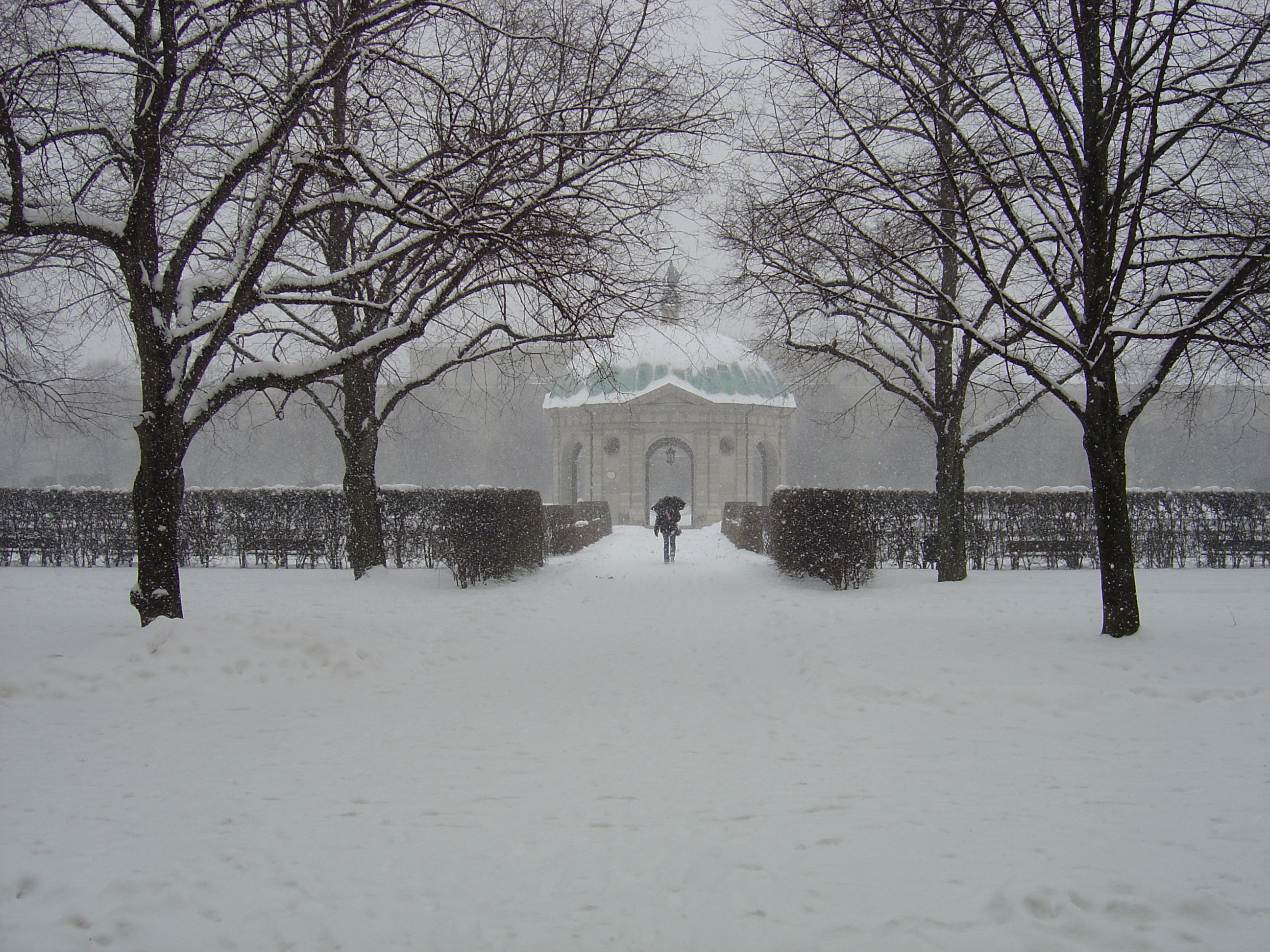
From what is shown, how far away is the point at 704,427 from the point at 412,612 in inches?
1148

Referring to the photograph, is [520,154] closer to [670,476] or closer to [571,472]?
[571,472]

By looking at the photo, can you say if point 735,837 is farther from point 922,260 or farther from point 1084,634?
point 922,260

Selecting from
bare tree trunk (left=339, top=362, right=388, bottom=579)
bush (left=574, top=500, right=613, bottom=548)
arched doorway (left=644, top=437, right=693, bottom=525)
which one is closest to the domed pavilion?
bush (left=574, top=500, right=613, bottom=548)

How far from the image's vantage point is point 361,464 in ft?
41.6

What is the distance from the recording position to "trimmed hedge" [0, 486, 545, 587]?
1538 cm

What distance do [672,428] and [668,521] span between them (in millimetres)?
20284

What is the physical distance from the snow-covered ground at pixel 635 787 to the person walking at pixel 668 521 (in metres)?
9.11

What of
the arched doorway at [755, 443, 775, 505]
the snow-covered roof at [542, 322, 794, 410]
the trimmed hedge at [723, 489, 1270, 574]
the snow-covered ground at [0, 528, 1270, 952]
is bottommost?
the snow-covered ground at [0, 528, 1270, 952]

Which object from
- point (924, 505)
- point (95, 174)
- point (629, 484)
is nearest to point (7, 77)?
point (95, 174)

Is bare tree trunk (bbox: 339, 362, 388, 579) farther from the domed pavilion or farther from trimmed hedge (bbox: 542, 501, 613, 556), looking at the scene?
the domed pavilion

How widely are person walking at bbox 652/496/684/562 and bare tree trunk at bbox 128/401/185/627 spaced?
435 inches

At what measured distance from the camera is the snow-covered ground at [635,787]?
9.00 feet

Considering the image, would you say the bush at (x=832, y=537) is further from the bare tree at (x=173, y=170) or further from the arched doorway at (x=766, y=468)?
the arched doorway at (x=766, y=468)

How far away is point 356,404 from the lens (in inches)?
497
